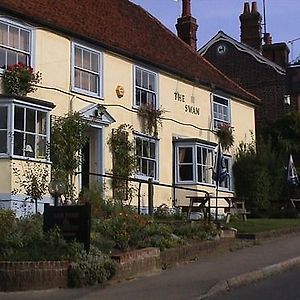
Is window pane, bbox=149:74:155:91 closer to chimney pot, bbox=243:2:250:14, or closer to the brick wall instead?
the brick wall

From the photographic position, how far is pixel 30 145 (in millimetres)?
17562

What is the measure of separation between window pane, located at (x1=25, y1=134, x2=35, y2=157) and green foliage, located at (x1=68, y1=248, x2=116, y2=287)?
6.22 metres

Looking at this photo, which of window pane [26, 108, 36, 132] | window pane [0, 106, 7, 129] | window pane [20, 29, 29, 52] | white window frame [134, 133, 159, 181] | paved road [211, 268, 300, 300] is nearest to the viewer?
paved road [211, 268, 300, 300]

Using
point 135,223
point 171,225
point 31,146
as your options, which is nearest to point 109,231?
point 135,223

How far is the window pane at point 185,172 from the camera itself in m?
24.5

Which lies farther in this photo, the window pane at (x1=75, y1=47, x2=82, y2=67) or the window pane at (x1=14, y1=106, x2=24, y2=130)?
the window pane at (x1=75, y1=47, x2=82, y2=67)

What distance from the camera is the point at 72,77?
19.7 metres

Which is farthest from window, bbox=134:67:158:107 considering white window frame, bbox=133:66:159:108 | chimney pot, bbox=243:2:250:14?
chimney pot, bbox=243:2:250:14

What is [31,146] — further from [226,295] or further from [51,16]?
[226,295]

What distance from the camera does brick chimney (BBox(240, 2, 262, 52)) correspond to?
3684 cm

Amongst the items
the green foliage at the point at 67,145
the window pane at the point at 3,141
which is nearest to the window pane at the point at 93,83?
the green foliage at the point at 67,145

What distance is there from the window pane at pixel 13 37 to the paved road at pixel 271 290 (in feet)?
30.4

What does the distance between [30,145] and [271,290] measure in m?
8.57

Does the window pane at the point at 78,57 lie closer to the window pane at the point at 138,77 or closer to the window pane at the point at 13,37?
the window pane at the point at 13,37
